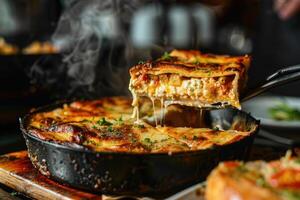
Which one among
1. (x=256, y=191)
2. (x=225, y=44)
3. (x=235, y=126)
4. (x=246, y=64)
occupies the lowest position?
(x=225, y=44)

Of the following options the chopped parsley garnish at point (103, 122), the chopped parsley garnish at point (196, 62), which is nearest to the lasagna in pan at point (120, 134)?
the chopped parsley garnish at point (103, 122)

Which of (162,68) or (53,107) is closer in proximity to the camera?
(162,68)

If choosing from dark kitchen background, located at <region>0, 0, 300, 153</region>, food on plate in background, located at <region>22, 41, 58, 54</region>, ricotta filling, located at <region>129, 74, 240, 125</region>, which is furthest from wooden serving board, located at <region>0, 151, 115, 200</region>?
food on plate in background, located at <region>22, 41, 58, 54</region>

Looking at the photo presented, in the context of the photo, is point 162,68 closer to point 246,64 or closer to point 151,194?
point 246,64

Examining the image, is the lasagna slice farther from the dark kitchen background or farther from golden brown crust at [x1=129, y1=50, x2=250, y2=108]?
the dark kitchen background

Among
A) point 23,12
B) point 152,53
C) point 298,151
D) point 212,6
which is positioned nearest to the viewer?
point 298,151

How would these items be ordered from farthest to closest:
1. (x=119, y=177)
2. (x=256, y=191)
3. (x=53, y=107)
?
(x=53, y=107) → (x=119, y=177) → (x=256, y=191)

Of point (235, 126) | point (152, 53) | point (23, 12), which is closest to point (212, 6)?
point (23, 12)
